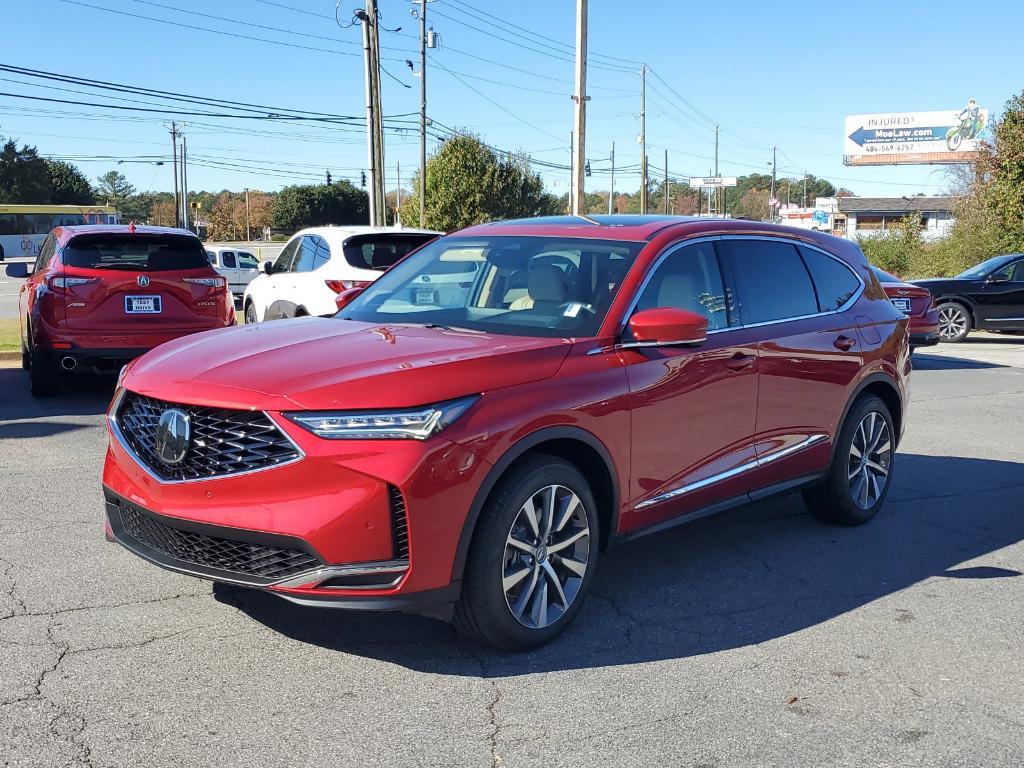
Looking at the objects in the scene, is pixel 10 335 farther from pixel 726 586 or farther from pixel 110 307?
pixel 726 586

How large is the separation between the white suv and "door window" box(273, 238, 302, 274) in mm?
37

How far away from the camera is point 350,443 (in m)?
3.75

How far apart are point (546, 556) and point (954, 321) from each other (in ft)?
58.0

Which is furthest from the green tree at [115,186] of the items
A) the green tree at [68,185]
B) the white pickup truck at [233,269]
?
the white pickup truck at [233,269]

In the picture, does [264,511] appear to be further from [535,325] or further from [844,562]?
[844,562]

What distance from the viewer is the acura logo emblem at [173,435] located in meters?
3.99

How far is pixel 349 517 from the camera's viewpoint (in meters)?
3.74

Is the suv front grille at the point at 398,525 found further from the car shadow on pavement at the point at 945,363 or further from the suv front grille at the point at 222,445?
the car shadow on pavement at the point at 945,363

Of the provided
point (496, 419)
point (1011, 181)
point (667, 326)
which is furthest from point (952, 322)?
point (496, 419)

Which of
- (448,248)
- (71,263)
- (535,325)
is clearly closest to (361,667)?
(535,325)

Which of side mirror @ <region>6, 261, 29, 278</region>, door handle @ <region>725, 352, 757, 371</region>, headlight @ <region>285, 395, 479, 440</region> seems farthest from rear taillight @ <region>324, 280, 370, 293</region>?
headlight @ <region>285, 395, 479, 440</region>

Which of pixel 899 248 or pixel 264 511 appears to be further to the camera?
pixel 899 248

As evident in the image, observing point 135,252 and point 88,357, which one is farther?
point 135,252

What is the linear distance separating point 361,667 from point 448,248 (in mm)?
2565
